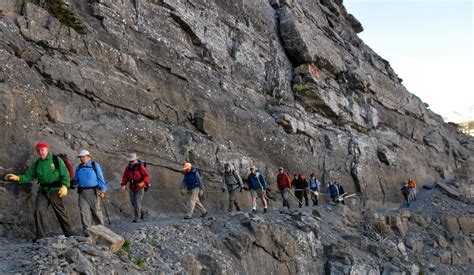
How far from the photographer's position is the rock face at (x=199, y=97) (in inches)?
647

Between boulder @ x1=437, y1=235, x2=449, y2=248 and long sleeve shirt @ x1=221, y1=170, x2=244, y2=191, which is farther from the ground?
long sleeve shirt @ x1=221, y1=170, x2=244, y2=191

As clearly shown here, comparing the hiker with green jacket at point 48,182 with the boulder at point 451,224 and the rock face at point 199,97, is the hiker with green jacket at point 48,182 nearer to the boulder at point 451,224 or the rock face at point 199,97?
the rock face at point 199,97

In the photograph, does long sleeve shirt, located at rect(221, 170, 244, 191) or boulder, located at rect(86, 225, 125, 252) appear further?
long sleeve shirt, located at rect(221, 170, 244, 191)

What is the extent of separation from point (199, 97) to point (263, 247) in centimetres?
1079

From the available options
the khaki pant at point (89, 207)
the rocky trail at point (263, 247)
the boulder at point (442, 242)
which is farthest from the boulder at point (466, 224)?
the khaki pant at point (89, 207)

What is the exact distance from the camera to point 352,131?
37062 mm

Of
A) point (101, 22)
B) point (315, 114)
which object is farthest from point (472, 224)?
point (101, 22)

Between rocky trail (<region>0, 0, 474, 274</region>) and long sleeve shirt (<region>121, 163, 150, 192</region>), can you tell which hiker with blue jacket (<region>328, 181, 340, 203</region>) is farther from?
long sleeve shirt (<region>121, 163, 150, 192</region>)

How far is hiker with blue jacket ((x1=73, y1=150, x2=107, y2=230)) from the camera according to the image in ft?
39.5

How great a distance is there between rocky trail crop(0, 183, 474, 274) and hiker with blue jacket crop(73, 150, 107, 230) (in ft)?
3.54

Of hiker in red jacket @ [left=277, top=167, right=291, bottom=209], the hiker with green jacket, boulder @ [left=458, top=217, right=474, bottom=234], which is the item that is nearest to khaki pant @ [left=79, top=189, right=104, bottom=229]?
the hiker with green jacket

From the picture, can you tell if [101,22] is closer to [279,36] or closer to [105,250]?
[105,250]

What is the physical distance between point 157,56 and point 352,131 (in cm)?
1954

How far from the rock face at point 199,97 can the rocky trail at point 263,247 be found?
3.32 m
